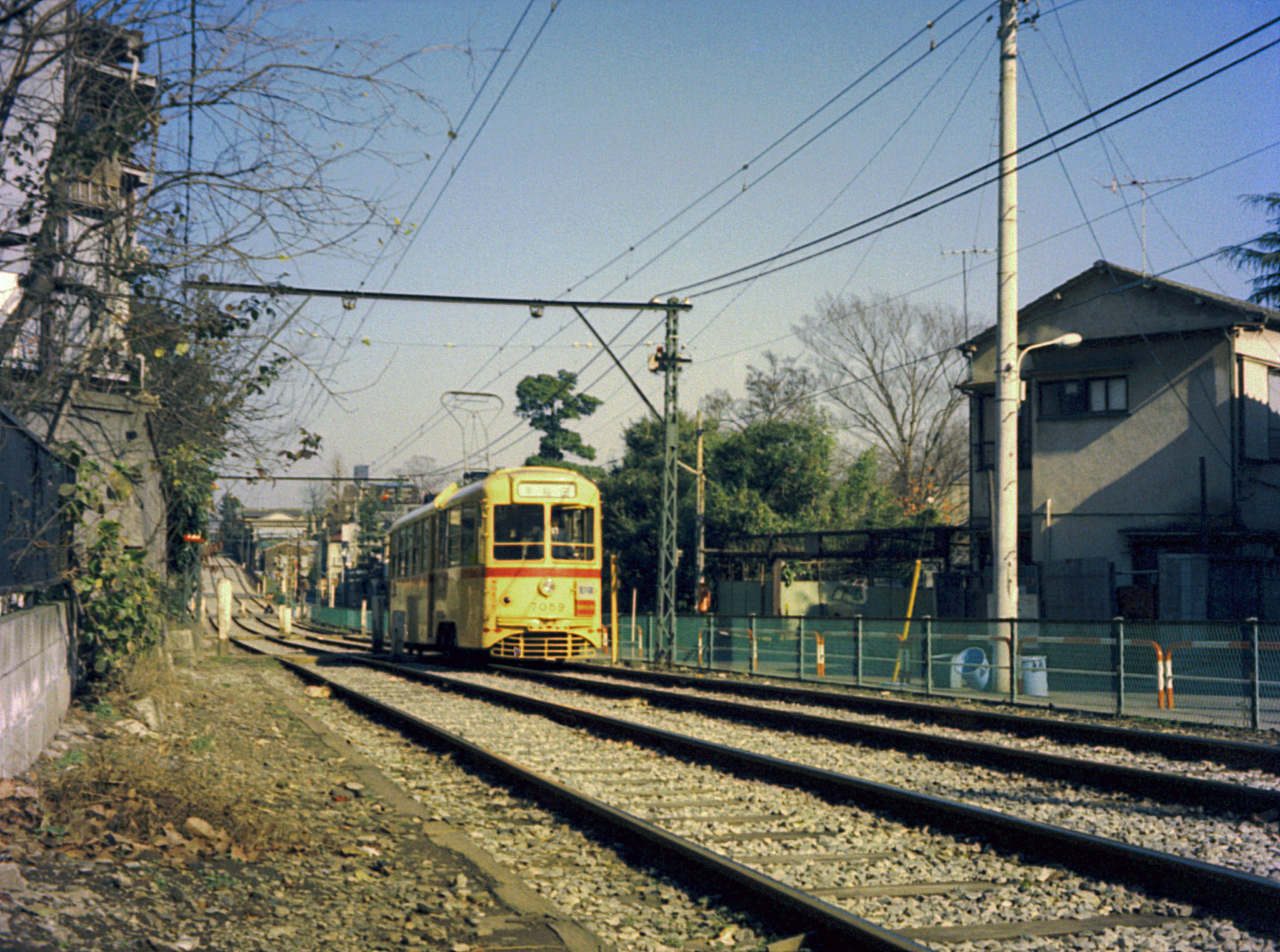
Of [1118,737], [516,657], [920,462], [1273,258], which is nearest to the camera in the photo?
[1118,737]

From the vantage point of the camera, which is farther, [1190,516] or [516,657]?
[1190,516]

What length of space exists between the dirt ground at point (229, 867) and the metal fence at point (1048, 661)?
31.3 ft

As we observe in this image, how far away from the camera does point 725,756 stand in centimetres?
1019

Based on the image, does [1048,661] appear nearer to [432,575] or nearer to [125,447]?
[125,447]

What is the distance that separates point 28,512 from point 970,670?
1309cm

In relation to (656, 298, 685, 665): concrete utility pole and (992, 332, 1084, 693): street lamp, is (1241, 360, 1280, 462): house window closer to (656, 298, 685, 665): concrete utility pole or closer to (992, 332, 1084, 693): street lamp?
(992, 332, 1084, 693): street lamp

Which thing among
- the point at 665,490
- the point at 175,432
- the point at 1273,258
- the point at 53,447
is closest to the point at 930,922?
the point at 53,447

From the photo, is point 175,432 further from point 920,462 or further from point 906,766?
point 920,462

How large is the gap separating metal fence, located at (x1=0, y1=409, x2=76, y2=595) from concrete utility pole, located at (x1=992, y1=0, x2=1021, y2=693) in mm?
14303

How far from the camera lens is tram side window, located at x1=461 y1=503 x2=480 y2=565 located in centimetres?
2197

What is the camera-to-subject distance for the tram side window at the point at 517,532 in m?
21.6

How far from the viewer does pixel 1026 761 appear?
1002 cm

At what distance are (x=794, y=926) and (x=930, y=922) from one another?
0.68 metres

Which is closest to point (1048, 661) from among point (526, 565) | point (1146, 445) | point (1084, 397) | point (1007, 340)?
point (1007, 340)
